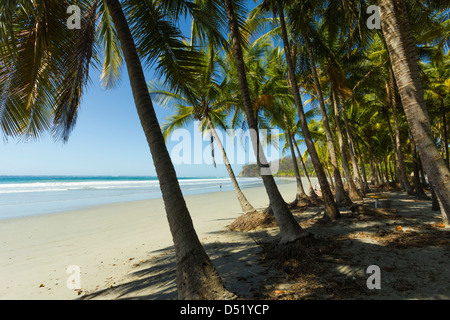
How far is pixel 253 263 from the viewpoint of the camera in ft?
14.3

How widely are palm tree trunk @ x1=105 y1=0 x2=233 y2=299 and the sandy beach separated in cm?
85

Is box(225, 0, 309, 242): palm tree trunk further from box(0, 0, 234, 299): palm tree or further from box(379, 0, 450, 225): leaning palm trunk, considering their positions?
box(379, 0, 450, 225): leaning palm trunk

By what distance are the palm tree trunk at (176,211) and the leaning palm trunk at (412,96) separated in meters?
3.56

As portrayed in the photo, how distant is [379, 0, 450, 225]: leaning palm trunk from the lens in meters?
3.41

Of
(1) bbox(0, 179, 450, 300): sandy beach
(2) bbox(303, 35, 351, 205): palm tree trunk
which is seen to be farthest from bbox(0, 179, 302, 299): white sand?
(2) bbox(303, 35, 351, 205): palm tree trunk

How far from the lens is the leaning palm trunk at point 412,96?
11.2 feet

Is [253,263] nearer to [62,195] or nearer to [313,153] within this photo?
[313,153]

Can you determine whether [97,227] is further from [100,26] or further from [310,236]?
[310,236]

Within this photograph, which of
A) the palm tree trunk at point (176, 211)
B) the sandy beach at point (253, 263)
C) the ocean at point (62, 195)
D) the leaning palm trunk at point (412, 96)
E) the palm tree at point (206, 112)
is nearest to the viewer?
the palm tree trunk at point (176, 211)

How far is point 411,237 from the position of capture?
490cm

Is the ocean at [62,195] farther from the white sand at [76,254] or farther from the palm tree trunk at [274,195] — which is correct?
the palm tree trunk at [274,195]

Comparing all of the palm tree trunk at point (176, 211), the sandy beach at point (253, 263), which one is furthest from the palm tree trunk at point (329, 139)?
the palm tree trunk at point (176, 211)

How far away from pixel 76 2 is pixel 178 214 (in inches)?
167

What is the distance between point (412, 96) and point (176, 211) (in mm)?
4040
